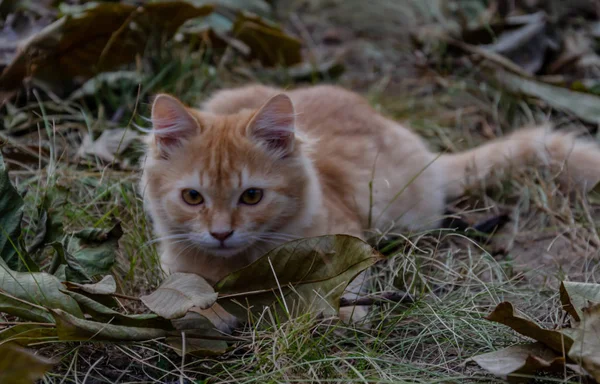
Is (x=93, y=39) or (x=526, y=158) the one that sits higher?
(x=93, y=39)

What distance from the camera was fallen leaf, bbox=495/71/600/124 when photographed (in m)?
3.59

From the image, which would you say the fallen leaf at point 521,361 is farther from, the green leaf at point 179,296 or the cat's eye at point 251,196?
the cat's eye at point 251,196

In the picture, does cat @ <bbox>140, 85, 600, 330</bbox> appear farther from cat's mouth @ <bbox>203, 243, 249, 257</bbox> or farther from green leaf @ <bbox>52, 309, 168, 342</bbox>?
green leaf @ <bbox>52, 309, 168, 342</bbox>

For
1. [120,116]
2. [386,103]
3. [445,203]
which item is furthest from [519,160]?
[120,116]

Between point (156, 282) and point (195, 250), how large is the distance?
0.57ft

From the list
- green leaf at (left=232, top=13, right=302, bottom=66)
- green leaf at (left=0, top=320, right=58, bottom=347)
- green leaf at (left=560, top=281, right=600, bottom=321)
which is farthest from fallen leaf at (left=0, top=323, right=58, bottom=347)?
green leaf at (left=232, top=13, right=302, bottom=66)

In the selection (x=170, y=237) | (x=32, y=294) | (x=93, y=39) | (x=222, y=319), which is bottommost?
(x=222, y=319)

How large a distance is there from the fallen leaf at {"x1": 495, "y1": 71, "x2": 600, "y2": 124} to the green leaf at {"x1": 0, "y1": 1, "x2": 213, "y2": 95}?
186 centimetres

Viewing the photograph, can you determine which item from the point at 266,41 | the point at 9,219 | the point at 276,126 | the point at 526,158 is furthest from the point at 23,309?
the point at 266,41

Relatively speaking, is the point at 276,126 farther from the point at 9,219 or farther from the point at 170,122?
the point at 9,219

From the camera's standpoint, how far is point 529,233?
113 inches

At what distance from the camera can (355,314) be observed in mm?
2254

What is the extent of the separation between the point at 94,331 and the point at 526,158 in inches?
90.8

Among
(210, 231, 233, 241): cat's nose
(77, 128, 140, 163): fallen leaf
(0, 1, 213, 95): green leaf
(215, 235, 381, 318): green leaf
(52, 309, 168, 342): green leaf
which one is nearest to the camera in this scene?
(52, 309, 168, 342): green leaf
